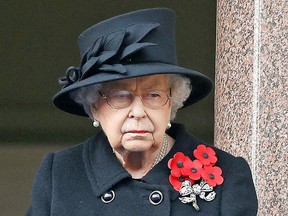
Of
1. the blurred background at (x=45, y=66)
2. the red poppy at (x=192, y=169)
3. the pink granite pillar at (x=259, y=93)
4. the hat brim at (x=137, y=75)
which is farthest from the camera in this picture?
the blurred background at (x=45, y=66)

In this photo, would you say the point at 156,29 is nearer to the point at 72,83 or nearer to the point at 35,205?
the point at 72,83

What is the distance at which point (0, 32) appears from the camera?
29.8 feet

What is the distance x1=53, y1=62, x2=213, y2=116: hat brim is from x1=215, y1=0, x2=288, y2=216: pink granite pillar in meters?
1.18

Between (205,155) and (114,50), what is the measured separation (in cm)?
57

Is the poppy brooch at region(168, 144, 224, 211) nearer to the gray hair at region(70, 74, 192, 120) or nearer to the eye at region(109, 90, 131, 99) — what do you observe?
the gray hair at region(70, 74, 192, 120)

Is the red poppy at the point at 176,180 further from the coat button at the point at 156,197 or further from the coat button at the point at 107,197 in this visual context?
the coat button at the point at 107,197

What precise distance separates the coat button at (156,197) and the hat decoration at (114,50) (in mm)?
505

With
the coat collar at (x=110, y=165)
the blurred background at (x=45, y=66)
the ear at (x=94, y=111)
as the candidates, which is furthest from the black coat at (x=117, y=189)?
the blurred background at (x=45, y=66)

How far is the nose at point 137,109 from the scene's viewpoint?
3.53m

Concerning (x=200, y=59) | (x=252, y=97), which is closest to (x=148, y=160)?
(x=252, y=97)

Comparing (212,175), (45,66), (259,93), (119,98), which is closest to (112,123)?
(119,98)

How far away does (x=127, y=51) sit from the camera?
352cm

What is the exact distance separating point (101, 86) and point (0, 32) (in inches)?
221

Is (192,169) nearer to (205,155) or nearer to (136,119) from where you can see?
(205,155)
